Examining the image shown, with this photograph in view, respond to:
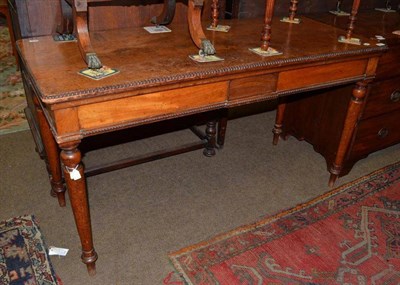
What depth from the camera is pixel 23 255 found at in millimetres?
1866

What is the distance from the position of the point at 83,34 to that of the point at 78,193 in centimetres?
63

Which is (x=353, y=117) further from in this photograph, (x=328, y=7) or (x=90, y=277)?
(x=90, y=277)

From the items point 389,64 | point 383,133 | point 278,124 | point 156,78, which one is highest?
point 156,78

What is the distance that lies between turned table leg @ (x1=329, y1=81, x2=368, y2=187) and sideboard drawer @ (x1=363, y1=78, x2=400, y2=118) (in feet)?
0.39

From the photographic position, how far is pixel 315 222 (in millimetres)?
2168

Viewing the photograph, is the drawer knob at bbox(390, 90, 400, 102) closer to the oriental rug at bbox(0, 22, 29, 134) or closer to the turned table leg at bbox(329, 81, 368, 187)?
the turned table leg at bbox(329, 81, 368, 187)

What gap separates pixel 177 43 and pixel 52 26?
699mm

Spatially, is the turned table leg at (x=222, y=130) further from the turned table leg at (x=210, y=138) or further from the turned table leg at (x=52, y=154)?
the turned table leg at (x=52, y=154)

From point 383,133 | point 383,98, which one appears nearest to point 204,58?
point 383,98

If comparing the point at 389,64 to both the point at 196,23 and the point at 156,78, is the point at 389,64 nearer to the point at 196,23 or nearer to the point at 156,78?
the point at 196,23

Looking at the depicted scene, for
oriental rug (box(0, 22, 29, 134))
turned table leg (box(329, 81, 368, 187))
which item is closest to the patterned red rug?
turned table leg (box(329, 81, 368, 187))

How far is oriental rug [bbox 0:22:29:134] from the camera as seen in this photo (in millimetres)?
3107

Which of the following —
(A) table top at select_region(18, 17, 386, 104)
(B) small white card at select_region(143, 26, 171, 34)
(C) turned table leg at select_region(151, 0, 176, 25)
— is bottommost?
(A) table top at select_region(18, 17, 386, 104)

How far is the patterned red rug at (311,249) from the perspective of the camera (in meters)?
1.82
